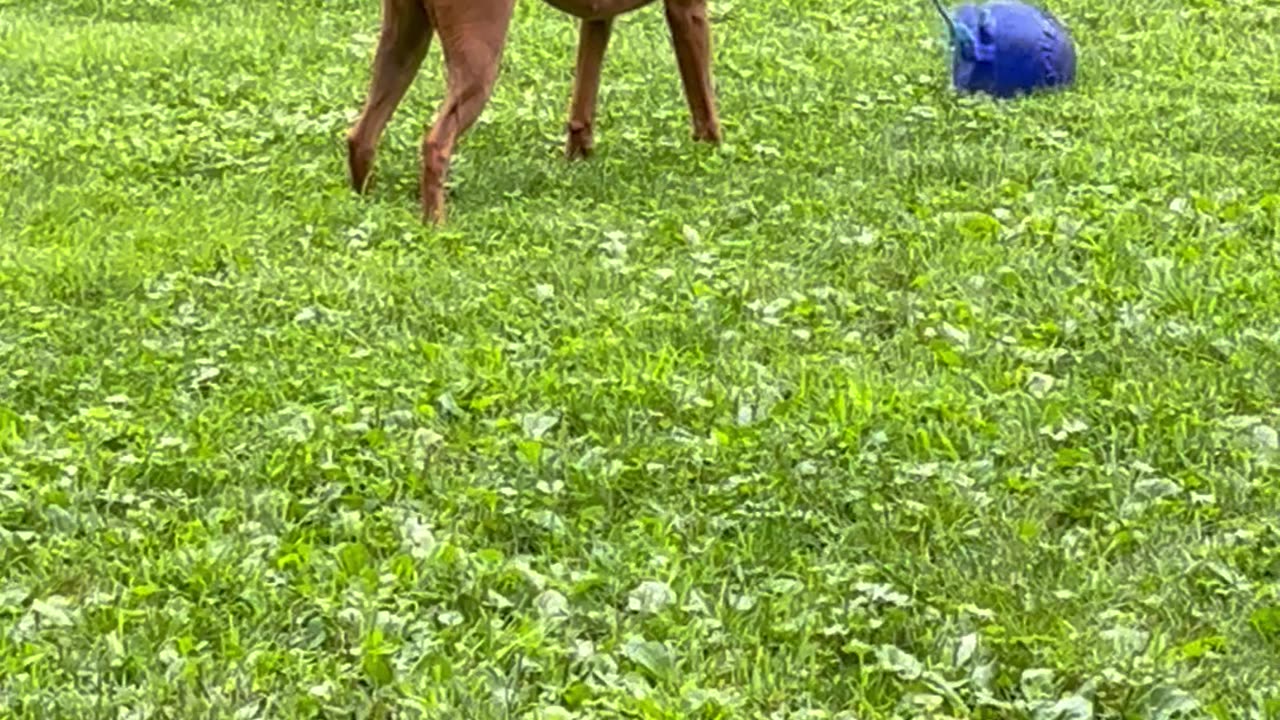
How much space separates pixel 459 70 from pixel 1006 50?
283 cm

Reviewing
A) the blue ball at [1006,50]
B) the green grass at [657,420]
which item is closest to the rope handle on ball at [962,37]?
the blue ball at [1006,50]

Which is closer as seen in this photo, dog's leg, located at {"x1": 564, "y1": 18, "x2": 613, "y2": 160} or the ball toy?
dog's leg, located at {"x1": 564, "y1": 18, "x2": 613, "y2": 160}

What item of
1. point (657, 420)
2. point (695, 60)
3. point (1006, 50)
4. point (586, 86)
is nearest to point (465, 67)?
point (586, 86)

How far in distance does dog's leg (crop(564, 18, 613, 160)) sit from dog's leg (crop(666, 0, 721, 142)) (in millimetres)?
313

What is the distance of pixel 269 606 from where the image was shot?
10.9 feet

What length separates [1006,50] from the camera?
788cm

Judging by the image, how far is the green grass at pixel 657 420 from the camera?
309 cm

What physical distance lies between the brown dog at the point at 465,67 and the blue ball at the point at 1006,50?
1380 mm

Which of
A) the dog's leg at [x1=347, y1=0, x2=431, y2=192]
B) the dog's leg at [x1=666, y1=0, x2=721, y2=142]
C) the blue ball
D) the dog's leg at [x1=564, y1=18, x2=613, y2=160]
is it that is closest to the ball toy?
the blue ball

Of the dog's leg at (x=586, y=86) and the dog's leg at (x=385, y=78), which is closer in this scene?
the dog's leg at (x=385, y=78)

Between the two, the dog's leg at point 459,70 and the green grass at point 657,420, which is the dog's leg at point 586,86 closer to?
the green grass at point 657,420

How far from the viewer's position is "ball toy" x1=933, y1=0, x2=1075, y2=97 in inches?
309

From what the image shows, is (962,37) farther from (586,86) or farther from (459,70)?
(459,70)

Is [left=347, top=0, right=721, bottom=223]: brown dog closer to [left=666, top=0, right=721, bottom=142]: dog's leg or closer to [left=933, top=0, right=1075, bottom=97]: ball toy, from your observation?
[left=666, top=0, right=721, bottom=142]: dog's leg
